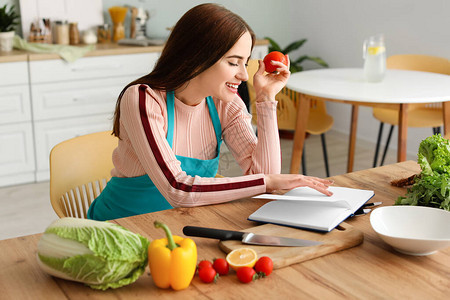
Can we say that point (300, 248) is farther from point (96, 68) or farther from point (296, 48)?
point (296, 48)

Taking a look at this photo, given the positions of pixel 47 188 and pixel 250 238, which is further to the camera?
pixel 47 188

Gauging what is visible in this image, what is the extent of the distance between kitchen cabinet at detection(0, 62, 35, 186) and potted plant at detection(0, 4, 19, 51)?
28 centimetres

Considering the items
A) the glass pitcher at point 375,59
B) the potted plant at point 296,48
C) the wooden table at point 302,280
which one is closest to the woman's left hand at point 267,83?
the wooden table at point 302,280

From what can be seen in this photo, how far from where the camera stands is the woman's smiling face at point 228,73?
5.45 feet

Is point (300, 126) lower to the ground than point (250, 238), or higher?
lower

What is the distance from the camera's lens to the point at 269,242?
127 centimetres

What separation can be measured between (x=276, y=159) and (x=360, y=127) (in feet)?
10.8

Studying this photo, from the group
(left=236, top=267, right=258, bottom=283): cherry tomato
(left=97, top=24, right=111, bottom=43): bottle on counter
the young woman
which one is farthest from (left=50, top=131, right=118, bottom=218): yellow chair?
(left=97, top=24, right=111, bottom=43): bottle on counter

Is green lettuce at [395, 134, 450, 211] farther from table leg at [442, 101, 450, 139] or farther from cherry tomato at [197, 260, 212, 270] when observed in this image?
table leg at [442, 101, 450, 139]

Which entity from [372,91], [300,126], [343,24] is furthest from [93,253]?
[343,24]

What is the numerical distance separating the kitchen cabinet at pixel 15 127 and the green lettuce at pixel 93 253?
2925mm

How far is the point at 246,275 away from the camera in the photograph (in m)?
1.12

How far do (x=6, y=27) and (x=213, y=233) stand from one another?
3.32 m

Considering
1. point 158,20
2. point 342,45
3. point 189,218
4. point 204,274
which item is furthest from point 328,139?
point 204,274
